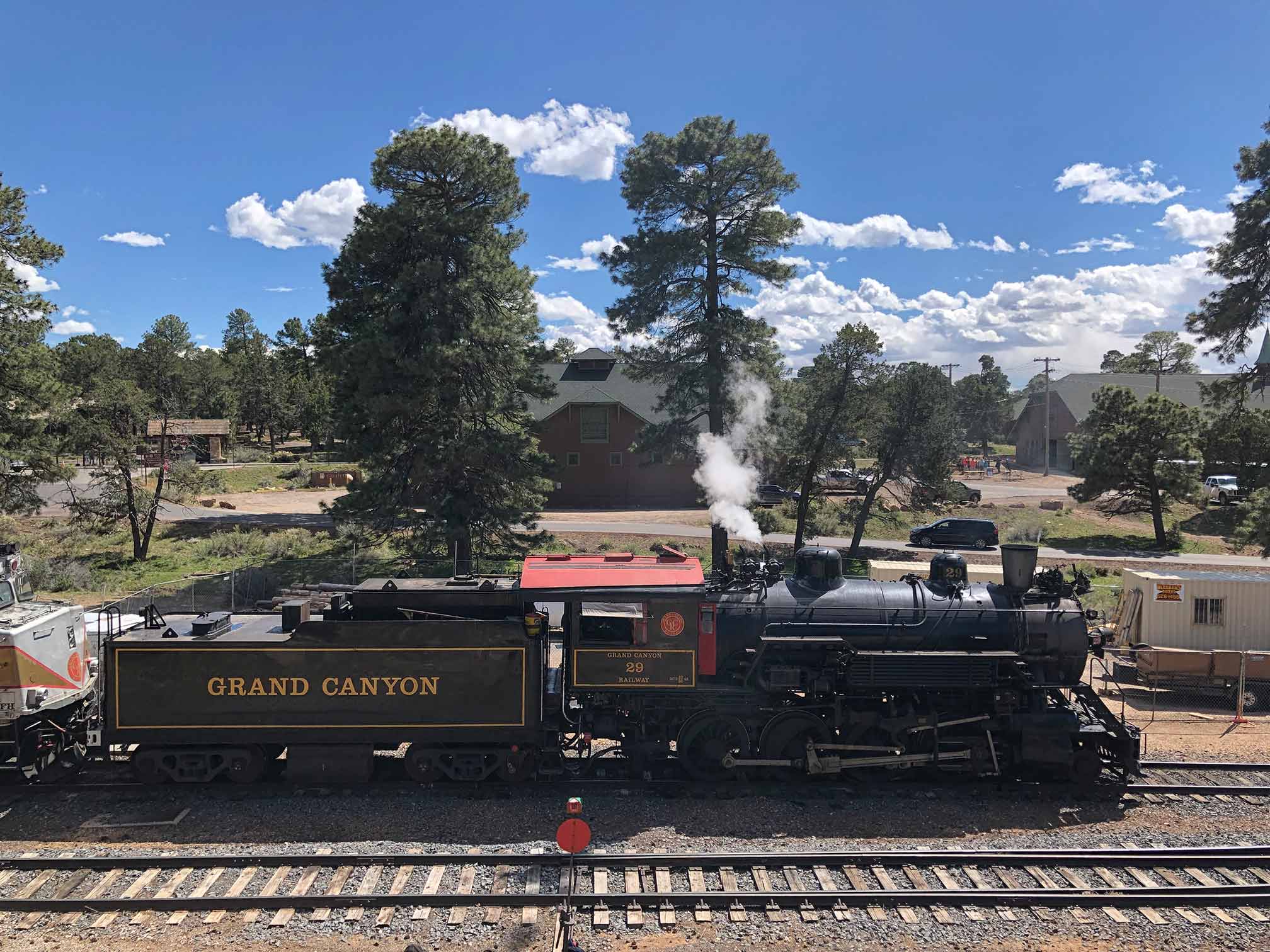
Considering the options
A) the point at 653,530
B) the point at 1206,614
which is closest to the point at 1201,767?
the point at 1206,614

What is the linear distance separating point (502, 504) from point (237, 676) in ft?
46.3

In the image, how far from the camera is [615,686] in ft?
35.4

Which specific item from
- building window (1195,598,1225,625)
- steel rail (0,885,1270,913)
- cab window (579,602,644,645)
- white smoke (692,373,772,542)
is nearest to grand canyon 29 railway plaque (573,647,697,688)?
cab window (579,602,644,645)

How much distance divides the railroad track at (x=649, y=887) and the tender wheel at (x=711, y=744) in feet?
6.69

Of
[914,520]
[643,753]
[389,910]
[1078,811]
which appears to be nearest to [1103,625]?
[1078,811]

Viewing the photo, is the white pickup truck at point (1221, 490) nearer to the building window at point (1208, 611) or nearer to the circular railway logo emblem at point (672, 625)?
the building window at point (1208, 611)

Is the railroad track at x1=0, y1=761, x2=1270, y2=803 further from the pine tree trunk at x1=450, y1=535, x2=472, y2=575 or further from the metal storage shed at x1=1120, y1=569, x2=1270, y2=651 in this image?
the pine tree trunk at x1=450, y1=535, x2=472, y2=575

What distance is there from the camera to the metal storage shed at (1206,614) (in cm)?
1839

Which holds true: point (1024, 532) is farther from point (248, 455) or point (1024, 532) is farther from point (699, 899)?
point (248, 455)

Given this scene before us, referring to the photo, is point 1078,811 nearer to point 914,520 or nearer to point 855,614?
point 855,614

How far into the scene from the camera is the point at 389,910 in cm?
817

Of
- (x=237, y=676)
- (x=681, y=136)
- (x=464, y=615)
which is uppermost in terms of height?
(x=681, y=136)

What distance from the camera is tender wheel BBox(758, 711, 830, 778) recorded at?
10945 mm

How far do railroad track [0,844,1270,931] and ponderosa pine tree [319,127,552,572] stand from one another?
15.7 metres
